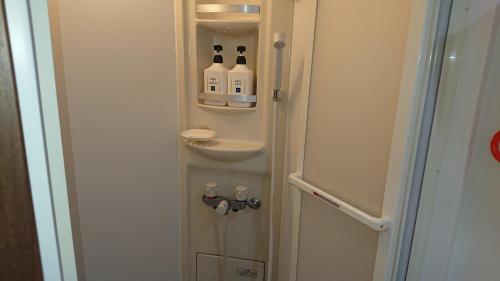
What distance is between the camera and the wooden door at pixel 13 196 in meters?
0.29

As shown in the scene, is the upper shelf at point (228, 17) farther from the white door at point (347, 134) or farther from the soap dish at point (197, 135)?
the soap dish at point (197, 135)

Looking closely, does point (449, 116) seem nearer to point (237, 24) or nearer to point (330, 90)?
point (330, 90)

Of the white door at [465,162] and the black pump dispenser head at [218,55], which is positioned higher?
the black pump dispenser head at [218,55]

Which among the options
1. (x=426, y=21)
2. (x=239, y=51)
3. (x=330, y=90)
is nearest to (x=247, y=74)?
(x=239, y=51)

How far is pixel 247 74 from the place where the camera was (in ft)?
3.78

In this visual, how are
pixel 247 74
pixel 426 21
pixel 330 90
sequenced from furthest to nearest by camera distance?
pixel 247 74
pixel 330 90
pixel 426 21

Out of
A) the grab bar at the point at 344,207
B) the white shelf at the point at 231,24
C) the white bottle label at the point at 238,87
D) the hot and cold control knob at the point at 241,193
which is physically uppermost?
the white shelf at the point at 231,24

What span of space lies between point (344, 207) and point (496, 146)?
39 cm

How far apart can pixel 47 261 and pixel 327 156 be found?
2.53 feet

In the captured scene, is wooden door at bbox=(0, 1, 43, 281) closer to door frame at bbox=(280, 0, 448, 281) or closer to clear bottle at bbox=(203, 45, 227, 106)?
door frame at bbox=(280, 0, 448, 281)

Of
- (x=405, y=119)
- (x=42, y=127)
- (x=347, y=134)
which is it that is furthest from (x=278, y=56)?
(x=42, y=127)

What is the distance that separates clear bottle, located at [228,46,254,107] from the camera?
115 centimetres

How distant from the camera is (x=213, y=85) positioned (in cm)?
118

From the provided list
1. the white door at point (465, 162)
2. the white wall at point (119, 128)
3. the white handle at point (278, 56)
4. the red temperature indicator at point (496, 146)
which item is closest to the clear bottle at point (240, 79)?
the white handle at point (278, 56)
